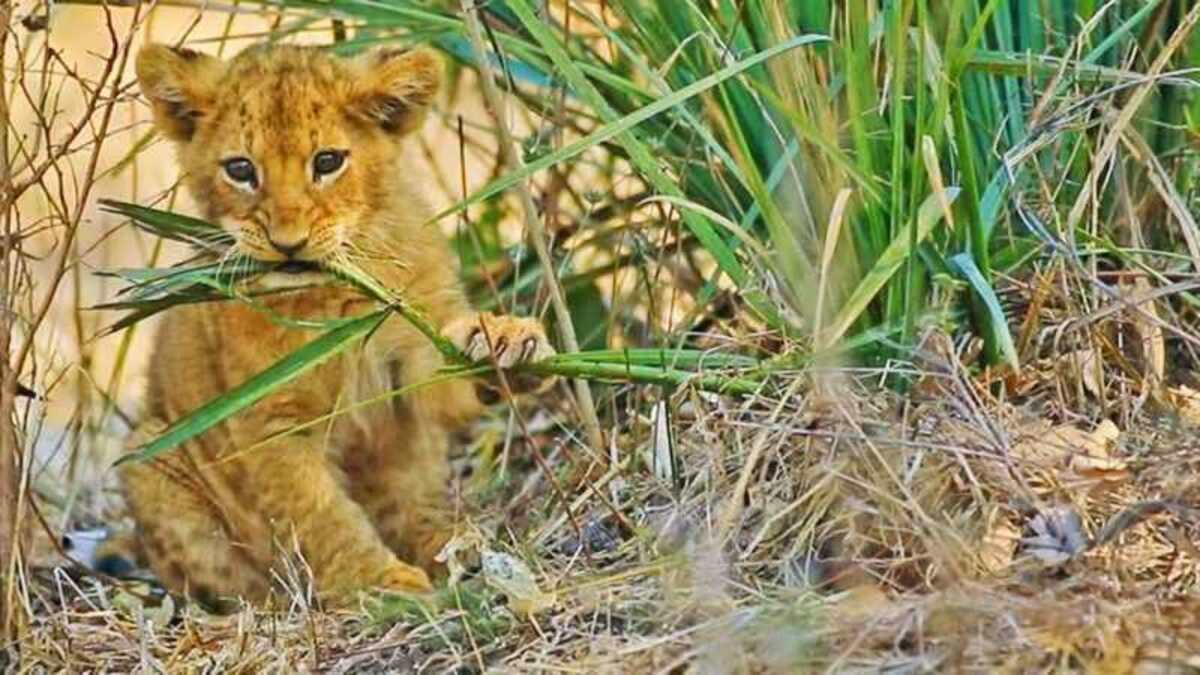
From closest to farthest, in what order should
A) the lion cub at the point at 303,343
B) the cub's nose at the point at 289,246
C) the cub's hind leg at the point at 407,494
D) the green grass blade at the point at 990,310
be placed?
the green grass blade at the point at 990,310, the cub's nose at the point at 289,246, the lion cub at the point at 303,343, the cub's hind leg at the point at 407,494

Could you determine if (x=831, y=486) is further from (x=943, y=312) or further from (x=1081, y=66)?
(x=1081, y=66)

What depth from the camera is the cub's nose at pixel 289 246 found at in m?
3.36

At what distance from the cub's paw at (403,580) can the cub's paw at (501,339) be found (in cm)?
38

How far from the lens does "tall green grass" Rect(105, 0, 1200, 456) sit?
10.0 feet

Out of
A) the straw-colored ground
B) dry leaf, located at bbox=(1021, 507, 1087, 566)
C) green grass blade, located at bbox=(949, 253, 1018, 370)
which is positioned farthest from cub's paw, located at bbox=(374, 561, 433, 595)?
dry leaf, located at bbox=(1021, 507, 1087, 566)

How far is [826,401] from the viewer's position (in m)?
2.92

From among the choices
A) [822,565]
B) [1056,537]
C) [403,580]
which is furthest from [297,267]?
[1056,537]

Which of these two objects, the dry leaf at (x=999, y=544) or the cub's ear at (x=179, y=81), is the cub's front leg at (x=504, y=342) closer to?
the cub's ear at (x=179, y=81)

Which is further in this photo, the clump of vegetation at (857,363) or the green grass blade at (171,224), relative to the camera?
the green grass blade at (171,224)

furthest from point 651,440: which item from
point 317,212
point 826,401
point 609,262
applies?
point 609,262

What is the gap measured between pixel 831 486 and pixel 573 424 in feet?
3.82

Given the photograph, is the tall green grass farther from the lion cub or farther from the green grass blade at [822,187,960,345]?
the lion cub

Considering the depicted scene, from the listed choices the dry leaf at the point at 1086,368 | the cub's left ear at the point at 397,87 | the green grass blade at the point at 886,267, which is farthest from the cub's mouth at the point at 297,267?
the dry leaf at the point at 1086,368

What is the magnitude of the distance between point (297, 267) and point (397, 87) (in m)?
0.35
